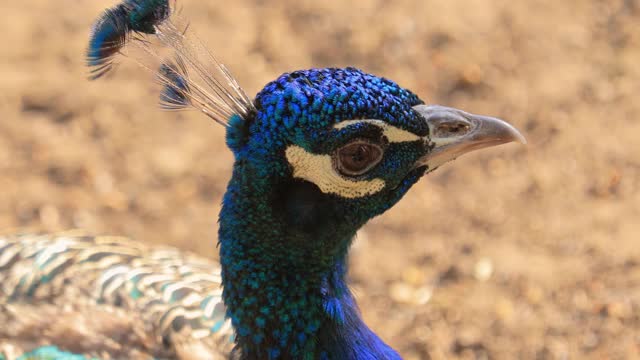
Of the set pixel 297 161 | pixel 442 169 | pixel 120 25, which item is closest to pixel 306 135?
pixel 297 161

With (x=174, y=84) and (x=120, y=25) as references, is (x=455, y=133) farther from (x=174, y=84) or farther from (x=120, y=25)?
(x=120, y=25)

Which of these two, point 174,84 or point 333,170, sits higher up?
point 174,84

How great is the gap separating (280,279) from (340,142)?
285 mm

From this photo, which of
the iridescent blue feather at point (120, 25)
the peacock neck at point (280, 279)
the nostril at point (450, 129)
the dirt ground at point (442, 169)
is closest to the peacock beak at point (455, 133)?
the nostril at point (450, 129)

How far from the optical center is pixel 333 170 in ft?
4.71

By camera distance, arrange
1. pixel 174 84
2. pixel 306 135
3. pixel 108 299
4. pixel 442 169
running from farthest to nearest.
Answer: pixel 442 169 < pixel 108 299 < pixel 174 84 < pixel 306 135

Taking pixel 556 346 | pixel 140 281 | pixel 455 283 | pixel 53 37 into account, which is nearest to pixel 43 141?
pixel 53 37

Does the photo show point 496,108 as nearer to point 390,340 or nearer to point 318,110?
point 390,340

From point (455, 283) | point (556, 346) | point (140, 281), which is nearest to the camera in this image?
point (140, 281)

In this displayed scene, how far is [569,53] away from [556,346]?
1478mm

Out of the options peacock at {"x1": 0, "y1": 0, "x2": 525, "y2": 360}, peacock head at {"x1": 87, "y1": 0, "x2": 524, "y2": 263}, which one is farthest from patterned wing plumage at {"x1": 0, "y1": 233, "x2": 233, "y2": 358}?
peacock head at {"x1": 87, "y1": 0, "x2": 524, "y2": 263}

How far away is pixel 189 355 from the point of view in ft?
6.16

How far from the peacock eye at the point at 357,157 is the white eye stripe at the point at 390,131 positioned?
3 cm

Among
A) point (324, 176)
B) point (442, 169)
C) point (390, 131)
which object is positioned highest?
point (442, 169)
